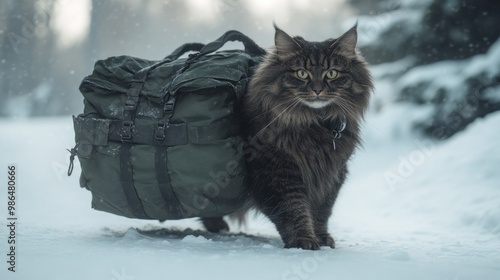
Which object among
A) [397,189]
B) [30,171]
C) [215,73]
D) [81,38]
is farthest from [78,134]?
[81,38]

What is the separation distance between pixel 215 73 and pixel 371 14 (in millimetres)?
4679

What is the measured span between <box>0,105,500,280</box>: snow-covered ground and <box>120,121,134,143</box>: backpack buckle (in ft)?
1.78

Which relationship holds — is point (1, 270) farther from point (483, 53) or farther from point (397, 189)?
point (483, 53)

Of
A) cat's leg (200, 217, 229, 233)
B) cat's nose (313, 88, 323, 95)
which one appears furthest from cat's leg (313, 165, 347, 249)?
cat's leg (200, 217, 229, 233)

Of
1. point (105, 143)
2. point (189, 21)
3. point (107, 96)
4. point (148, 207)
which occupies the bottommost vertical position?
point (148, 207)

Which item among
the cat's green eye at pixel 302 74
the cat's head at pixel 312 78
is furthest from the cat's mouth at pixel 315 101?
the cat's green eye at pixel 302 74

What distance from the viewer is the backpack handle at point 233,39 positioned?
2.82 metres

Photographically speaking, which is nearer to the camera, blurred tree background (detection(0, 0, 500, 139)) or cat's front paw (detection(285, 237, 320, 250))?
cat's front paw (detection(285, 237, 320, 250))

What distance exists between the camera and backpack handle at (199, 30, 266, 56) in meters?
2.82

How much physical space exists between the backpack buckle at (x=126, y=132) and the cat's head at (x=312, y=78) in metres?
0.71

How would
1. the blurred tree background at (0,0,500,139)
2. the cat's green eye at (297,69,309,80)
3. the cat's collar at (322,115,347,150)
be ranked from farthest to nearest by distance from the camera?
the blurred tree background at (0,0,500,139), the cat's collar at (322,115,347,150), the cat's green eye at (297,69,309,80)

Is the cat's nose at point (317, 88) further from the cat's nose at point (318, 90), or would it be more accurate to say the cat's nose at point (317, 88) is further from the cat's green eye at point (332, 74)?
the cat's green eye at point (332, 74)

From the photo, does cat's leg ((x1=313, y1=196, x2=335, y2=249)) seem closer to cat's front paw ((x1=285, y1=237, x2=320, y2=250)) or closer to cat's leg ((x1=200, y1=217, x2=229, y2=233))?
cat's front paw ((x1=285, y1=237, x2=320, y2=250))

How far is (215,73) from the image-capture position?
2562 millimetres
